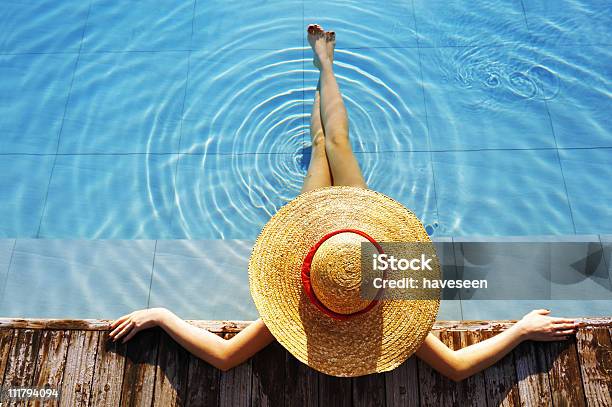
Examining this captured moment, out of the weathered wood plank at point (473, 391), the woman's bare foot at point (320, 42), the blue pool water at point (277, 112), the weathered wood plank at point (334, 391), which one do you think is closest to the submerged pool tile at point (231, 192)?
the blue pool water at point (277, 112)

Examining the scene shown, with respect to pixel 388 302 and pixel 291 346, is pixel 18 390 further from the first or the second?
pixel 388 302

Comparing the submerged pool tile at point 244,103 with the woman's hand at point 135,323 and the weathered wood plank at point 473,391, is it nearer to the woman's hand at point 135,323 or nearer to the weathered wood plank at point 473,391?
the woman's hand at point 135,323

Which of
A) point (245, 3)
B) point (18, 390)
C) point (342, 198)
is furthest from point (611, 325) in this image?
point (245, 3)

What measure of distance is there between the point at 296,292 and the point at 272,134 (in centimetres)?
226

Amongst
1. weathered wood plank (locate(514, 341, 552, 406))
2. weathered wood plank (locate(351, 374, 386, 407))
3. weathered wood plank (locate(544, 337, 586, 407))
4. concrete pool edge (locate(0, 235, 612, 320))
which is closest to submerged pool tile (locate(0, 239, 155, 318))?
concrete pool edge (locate(0, 235, 612, 320))

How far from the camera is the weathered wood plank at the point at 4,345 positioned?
2848mm

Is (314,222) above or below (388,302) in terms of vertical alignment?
above

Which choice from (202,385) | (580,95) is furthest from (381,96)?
(202,385)

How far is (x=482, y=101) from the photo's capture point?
4.45m

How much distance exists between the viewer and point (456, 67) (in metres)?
4.55

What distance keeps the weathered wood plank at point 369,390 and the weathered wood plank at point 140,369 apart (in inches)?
46.4

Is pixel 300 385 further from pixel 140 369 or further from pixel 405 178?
pixel 405 178

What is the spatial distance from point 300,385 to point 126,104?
10.1 ft

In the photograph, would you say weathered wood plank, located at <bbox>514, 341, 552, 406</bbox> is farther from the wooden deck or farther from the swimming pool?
the swimming pool
